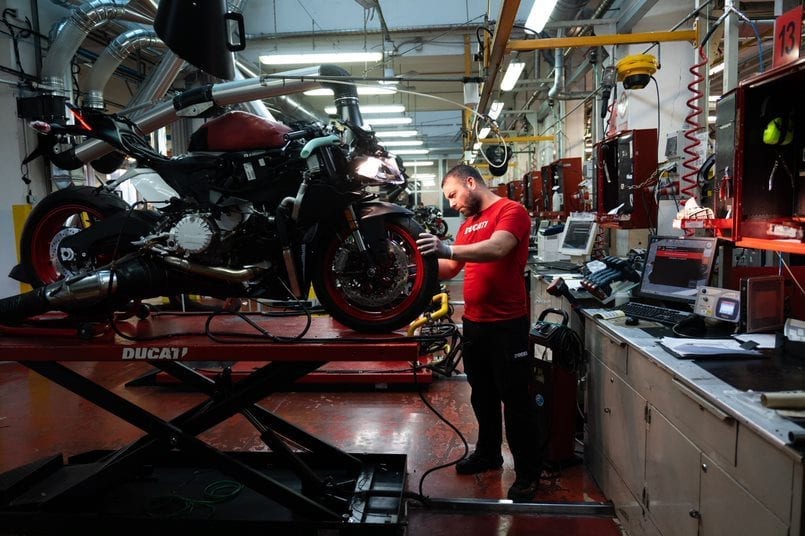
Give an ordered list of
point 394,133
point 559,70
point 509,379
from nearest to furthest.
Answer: point 509,379 < point 559,70 < point 394,133

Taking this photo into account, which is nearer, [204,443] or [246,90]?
[204,443]

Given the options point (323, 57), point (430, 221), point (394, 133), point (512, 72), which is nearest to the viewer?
point (323, 57)

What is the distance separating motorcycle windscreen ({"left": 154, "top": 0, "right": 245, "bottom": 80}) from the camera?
211 cm

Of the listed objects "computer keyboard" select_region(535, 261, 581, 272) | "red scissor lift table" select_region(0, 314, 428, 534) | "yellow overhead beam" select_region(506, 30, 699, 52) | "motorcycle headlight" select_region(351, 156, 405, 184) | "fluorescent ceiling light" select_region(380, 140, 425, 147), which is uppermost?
"fluorescent ceiling light" select_region(380, 140, 425, 147)

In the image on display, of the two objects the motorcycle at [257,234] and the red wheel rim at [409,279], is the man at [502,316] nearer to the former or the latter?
the red wheel rim at [409,279]

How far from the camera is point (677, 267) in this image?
2850mm

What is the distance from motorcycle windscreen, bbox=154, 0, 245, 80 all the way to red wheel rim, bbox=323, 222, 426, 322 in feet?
3.22

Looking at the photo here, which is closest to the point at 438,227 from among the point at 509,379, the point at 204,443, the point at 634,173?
the point at 634,173

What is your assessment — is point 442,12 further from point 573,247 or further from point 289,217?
point 289,217

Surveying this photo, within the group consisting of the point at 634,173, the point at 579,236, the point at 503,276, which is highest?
the point at 634,173

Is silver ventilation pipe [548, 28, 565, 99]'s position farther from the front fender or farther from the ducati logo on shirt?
the front fender

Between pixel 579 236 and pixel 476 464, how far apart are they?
2869 mm

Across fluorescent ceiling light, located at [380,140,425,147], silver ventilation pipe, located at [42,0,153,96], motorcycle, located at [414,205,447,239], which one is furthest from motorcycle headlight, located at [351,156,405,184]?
fluorescent ceiling light, located at [380,140,425,147]

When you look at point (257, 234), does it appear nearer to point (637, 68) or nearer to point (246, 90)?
point (246, 90)
